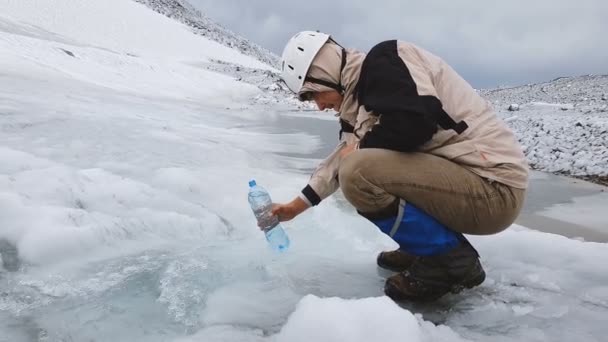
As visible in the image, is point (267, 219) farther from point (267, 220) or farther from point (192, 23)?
point (192, 23)

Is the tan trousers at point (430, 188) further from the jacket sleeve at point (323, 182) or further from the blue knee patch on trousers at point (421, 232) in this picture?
the jacket sleeve at point (323, 182)

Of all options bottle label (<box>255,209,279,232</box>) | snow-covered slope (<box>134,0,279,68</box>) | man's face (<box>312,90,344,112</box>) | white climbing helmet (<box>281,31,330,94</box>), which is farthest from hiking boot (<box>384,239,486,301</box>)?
snow-covered slope (<box>134,0,279,68</box>)

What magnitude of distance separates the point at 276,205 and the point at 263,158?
2703 mm

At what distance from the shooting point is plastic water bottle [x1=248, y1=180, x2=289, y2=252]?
8.09 feet

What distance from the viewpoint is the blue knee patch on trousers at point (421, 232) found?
2.07 meters

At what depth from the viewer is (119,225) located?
2.57 m

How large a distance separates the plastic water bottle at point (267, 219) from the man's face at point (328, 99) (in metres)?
0.54

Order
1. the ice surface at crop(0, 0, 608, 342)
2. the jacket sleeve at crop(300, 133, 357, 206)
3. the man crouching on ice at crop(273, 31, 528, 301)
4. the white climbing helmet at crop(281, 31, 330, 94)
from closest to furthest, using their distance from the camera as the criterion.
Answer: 1. the ice surface at crop(0, 0, 608, 342)
2. the man crouching on ice at crop(273, 31, 528, 301)
3. the white climbing helmet at crop(281, 31, 330, 94)
4. the jacket sleeve at crop(300, 133, 357, 206)

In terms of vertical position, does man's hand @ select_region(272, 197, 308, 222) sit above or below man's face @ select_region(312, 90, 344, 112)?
below

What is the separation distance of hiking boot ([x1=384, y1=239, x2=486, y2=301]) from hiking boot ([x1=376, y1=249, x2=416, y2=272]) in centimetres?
29

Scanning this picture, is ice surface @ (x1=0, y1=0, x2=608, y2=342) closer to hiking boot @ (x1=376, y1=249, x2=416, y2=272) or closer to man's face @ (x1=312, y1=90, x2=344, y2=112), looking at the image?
hiking boot @ (x1=376, y1=249, x2=416, y2=272)

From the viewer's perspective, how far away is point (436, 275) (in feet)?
6.84

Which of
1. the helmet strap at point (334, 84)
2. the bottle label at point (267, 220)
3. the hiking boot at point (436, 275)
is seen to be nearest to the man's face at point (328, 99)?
the helmet strap at point (334, 84)

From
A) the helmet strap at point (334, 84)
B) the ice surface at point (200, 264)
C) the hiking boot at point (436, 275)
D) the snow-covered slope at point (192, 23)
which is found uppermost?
the helmet strap at point (334, 84)
